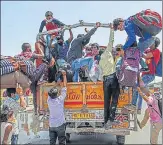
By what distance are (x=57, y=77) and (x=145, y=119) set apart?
2.37m

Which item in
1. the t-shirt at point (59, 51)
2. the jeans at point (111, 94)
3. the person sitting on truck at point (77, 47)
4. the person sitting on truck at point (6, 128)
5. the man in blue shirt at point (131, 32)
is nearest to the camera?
the person sitting on truck at point (6, 128)

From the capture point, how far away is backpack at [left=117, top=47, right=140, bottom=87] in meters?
7.13

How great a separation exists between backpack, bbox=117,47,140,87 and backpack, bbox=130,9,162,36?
1.51 ft

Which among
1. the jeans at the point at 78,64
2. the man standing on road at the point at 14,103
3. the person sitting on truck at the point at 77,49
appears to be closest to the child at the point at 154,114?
the jeans at the point at 78,64

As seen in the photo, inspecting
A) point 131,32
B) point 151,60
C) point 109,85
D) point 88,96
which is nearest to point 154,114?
point 151,60

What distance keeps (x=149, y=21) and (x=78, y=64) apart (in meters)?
2.06

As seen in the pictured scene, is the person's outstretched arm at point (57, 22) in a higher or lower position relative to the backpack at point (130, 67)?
higher

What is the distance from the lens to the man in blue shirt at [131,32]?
6.95m

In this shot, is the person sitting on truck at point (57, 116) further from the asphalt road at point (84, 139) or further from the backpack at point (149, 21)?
the asphalt road at point (84, 139)

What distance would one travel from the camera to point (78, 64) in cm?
823

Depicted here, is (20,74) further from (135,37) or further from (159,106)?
(159,106)

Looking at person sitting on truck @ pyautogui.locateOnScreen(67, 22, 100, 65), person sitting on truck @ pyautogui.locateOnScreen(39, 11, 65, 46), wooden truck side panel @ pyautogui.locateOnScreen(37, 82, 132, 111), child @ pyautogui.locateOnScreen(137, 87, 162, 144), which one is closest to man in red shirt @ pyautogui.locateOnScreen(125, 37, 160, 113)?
child @ pyautogui.locateOnScreen(137, 87, 162, 144)

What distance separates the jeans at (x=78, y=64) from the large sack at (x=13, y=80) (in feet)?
8.29

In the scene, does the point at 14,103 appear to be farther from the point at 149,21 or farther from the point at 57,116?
the point at 149,21
